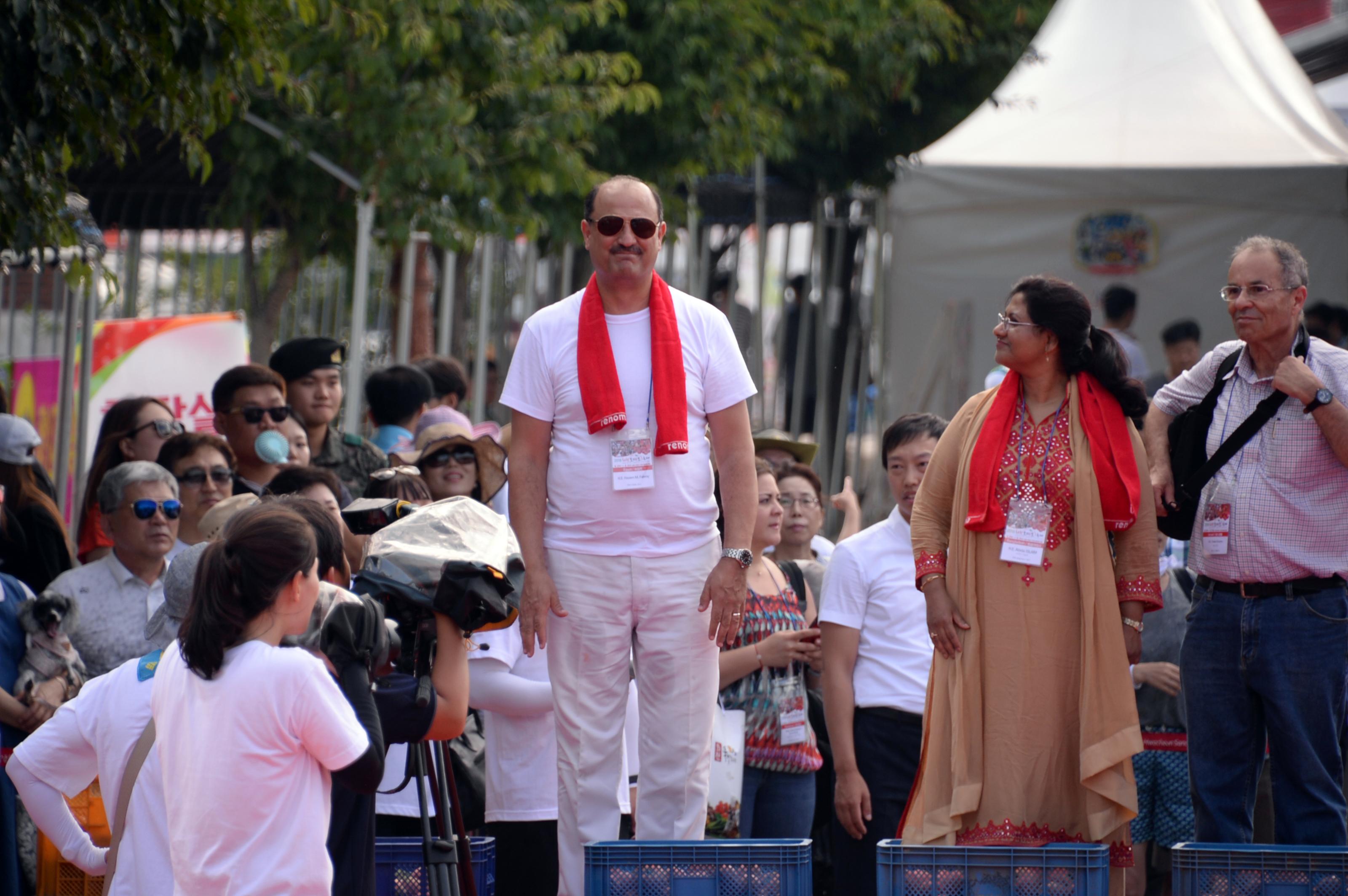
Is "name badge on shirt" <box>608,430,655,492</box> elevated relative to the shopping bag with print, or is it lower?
elevated

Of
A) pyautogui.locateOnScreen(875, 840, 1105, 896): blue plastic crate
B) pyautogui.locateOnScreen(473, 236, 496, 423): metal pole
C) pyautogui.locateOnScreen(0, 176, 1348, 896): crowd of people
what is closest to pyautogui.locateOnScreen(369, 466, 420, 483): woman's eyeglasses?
pyautogui.locateOnScreen(0, 176, 1348, 896): crowd of people

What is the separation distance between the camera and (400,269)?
1112 centimetres

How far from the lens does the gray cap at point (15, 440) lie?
19.5 ft

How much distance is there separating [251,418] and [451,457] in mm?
898

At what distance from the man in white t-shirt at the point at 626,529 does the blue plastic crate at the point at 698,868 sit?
451 mm

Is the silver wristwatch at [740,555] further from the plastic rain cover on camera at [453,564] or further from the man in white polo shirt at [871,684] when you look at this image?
the man in white polo shirt at [871,684]

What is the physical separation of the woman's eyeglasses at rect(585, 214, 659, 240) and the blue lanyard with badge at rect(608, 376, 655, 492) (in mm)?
403

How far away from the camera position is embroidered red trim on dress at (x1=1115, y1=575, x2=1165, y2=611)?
4.20m

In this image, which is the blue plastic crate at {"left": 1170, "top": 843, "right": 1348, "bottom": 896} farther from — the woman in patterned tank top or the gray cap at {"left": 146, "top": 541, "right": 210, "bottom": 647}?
the gray cap at {"left": 146, "top": 541, "right": 210, "bottom": 647}

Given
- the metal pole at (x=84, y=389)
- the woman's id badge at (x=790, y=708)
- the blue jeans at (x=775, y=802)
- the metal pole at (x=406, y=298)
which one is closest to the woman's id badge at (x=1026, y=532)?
the woman's id badge at (x=790, y=708)

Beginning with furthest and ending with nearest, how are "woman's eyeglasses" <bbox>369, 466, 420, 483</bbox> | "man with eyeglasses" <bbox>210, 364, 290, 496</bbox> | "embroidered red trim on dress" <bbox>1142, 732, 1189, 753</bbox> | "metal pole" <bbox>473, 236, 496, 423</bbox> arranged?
"metal pole" <bbox>473, 236, 496, 423</bbox>
"man with eyeglasses" <bbox>210, 364, 290, 496</bbox>
"embroidered red trim on dress" <bbox>1142, 732, 1189, 753</bbox>
"woman's eyeglasses" <bbox>369, 466, 420, 483</bbox>

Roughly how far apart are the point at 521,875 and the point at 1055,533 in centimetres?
192

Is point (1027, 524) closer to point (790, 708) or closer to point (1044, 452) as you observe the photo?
point (1044, 452)

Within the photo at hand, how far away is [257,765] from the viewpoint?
10.3ft
